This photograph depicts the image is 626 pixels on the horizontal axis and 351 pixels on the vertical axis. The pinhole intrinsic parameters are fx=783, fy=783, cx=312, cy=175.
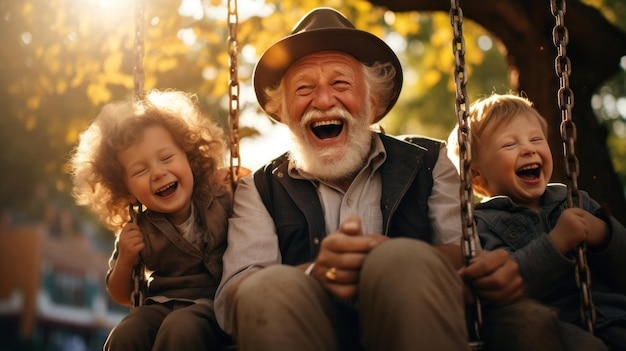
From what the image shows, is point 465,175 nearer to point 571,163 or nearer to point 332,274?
point 571,163

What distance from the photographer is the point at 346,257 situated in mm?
2473

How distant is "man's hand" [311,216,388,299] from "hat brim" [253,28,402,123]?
1404mm

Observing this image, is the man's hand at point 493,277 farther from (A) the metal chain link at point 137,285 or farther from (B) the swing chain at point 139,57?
→ (B) the swing chain at point 139,57

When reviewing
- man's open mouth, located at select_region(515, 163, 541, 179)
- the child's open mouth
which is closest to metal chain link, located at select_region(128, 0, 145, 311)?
the child's open mouth

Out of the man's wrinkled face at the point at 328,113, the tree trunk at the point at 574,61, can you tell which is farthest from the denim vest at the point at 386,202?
the tree trunk at the point at 574,61

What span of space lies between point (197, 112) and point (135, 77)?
0.36 metres

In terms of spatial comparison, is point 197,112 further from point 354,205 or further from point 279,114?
point 354,205

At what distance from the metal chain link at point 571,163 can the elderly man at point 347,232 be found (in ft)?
0.77

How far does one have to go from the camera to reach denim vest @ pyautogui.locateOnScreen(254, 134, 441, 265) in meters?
3.31

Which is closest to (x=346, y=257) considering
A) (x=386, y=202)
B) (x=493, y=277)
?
(x=493, y=277)

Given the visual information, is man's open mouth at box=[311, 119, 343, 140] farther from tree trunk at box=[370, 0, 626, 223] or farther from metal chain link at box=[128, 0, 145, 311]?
tree trunk at box=[370, 0, 626, 223]

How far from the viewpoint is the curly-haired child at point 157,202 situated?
134 inches

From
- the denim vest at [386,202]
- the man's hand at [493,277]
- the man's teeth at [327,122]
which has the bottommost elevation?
the man's hand at [493,277]

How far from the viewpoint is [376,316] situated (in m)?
2.27
